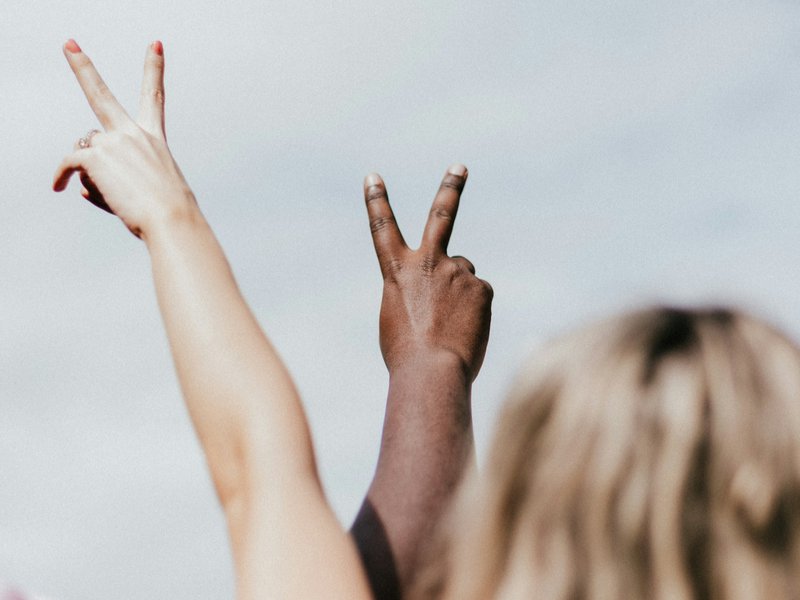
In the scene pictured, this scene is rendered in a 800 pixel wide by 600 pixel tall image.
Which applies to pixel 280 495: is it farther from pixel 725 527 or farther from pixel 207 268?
pixel 725 527

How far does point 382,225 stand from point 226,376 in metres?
1.18

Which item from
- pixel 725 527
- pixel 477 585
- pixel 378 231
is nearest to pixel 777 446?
pixel 725 527

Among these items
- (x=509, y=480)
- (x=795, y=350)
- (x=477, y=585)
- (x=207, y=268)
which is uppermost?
(x=207, y=268)

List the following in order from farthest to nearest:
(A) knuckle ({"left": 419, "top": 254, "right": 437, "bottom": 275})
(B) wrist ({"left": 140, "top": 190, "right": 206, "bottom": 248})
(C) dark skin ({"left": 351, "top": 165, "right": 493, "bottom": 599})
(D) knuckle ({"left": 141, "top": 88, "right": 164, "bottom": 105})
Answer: (A) knuckle ({"left": 419, "top": 254, "right": 437, "bottom": 275}) < (D) knuckle ({"left": 141, "top": 88, "right": 164, "bottom": 105}) < (C) dark skin ({"left": 351, "top": 165, "right": 493, "bottom": 599}) < (B) wrist ({"left": 140, "top": 190, "right": 206, "bottom": 248})

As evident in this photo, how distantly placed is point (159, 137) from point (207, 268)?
555 mm

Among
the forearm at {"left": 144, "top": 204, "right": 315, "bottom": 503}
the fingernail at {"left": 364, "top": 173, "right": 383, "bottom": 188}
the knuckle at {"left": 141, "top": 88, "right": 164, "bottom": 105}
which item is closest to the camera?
the forearm at {"left": 144, "top": 204, "right": 315, "bottom": 503}

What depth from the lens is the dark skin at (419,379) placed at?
3.27m

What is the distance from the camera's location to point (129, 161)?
331 cm

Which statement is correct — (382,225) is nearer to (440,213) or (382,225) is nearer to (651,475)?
(440,213)

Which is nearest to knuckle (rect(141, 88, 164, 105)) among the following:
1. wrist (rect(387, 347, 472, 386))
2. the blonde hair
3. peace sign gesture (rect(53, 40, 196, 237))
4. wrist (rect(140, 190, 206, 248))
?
peace sign gesture (rect(53, 40, 196, 237))

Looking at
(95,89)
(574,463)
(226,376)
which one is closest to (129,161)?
(95,89)

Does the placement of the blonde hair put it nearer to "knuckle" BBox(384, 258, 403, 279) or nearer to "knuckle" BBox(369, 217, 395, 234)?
"knuckle" BBox(384, 258, 403, 279)

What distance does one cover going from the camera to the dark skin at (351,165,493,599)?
327 cm

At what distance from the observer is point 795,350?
2.86m
